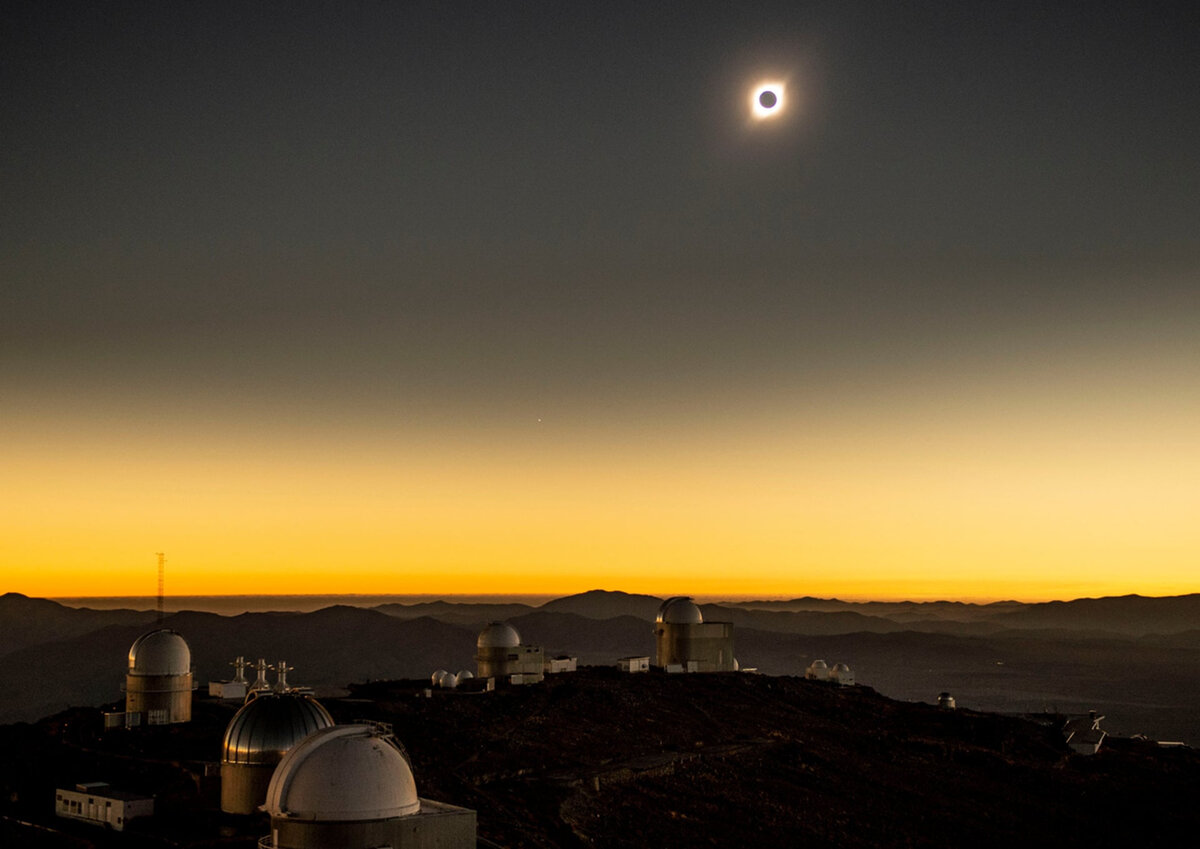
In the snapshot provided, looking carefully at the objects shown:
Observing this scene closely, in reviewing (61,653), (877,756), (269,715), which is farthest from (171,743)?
(61,653)

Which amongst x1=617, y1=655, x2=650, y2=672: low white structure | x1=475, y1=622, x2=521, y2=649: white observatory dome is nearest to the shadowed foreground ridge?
x1=617, y1=655, x2=650, y2=672: low white structure

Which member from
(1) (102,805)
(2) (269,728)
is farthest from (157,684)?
(2) (269,728)

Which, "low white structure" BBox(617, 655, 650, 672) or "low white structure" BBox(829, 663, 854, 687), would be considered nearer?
"low white structure" BBox(617, 655, 650, 672)

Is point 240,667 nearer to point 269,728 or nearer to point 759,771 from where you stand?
→ point 269,728

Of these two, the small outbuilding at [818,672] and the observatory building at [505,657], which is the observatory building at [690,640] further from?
the small outbuilding at [818,672]

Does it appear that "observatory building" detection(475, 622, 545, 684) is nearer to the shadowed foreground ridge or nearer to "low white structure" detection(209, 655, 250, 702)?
the shadowed foreground ridge

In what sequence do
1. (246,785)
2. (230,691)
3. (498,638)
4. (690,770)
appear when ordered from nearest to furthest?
(246,785) < (690,770) < (230,691) < (498,638)

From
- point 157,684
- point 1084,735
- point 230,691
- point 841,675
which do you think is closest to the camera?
point 157,684
